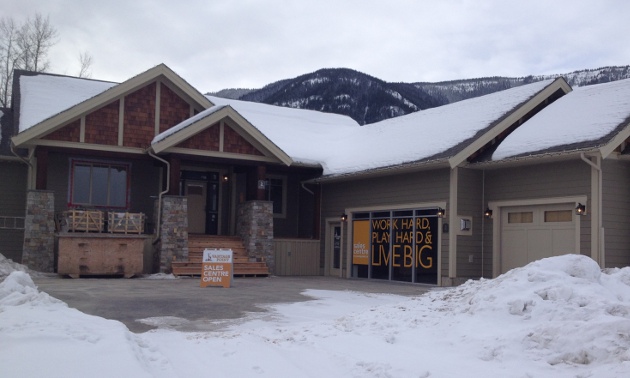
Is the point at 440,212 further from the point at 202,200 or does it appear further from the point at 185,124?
the point at 202,200

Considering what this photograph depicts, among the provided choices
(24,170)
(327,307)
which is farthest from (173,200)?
(327,307)

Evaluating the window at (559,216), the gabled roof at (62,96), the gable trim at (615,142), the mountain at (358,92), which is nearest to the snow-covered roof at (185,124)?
the gabled roof at (62,96)

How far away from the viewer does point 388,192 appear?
2088 centimetres

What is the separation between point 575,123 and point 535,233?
2961 mm

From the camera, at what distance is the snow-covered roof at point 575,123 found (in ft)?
52.3

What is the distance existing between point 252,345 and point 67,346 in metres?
2.27

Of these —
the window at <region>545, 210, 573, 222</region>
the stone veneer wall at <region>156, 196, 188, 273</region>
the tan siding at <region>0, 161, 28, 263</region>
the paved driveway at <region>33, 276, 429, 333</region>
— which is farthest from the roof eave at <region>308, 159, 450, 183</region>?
the tan siding at <region>0, 161, 28, 263</region>

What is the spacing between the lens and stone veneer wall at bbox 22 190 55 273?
19312mm

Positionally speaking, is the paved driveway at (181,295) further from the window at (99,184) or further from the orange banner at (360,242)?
the window at (99,184)

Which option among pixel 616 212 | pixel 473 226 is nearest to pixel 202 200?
pixel 473 226

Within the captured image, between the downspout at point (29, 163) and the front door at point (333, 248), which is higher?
the downspout at point (29, 163)

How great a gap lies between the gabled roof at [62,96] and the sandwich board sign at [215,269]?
261 inches

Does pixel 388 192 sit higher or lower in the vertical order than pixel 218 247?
higher

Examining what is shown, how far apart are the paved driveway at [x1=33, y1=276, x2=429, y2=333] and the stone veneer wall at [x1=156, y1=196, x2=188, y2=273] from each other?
3.83ft
